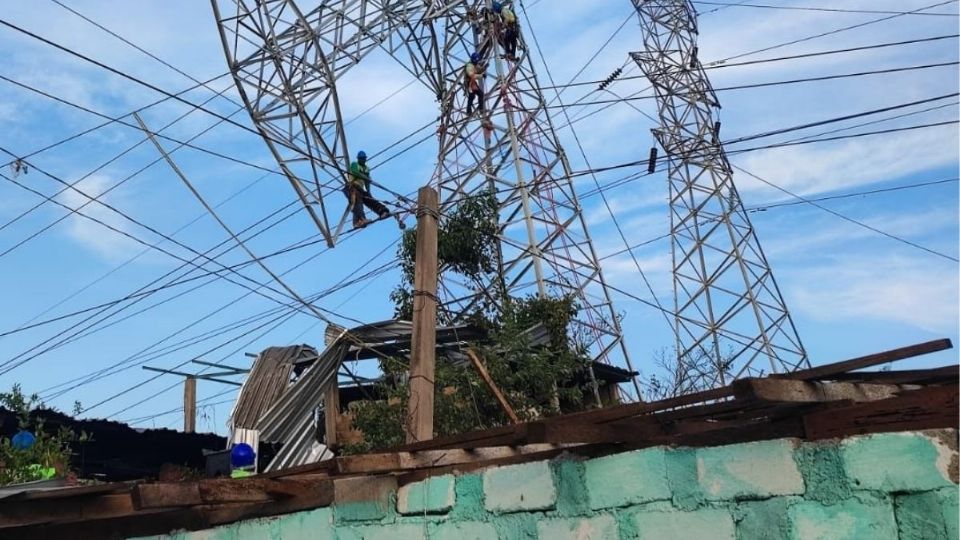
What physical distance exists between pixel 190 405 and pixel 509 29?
983 cm

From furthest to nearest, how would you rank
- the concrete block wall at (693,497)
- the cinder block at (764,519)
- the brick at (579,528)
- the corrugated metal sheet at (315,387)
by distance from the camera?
the corrugated metal sheet at (315,387)
the brick at (579,528)
the cinder block at (764,519)
the concrete block wall at (693,497)

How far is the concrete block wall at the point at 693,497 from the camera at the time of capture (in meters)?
3.26

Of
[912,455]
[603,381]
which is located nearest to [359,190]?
[603,381]

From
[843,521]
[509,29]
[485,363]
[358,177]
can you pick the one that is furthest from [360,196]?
[843,521]

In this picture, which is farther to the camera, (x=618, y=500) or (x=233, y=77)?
(x=233, y=77)

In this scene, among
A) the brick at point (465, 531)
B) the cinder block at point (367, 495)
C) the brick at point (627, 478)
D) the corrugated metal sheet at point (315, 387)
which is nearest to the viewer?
the brick at point (627, 478)

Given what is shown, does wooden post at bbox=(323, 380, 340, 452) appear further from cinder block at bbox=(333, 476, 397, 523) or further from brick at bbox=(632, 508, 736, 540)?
brick at bbox=(632, 508, 736, 540)

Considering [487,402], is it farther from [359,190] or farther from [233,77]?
[233,77]

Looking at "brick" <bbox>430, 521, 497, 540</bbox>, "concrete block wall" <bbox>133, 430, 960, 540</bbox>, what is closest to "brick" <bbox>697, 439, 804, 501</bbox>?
"concrete block wall" <bbox>133, 430, 960, 540</bbox>

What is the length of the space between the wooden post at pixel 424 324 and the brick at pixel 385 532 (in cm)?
257

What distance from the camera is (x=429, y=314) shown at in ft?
29.0

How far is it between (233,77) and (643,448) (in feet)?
28.9

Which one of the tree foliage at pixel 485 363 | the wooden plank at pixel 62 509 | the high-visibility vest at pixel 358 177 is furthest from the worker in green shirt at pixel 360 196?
the wooden plank at pixel 62 509

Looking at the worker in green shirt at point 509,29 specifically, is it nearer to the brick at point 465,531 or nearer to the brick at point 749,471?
the brick at point 465,531
